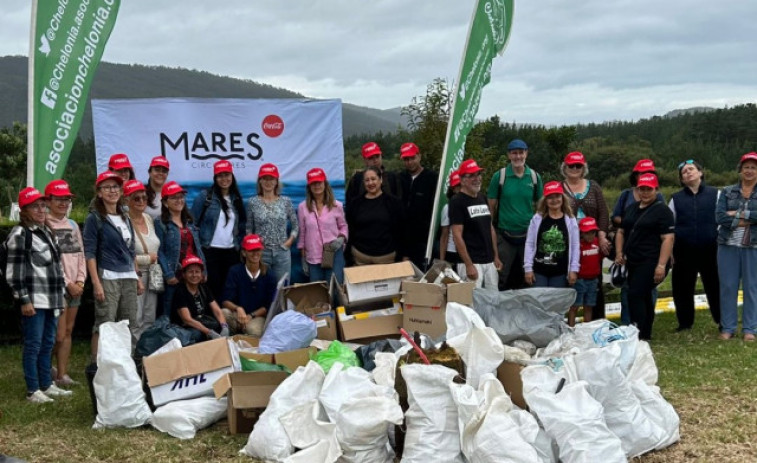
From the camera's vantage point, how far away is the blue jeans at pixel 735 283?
7.26 m

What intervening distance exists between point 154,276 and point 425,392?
2.95 meters

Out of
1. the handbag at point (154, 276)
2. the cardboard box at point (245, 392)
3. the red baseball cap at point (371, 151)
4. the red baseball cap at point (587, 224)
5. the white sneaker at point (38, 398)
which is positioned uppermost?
the red baseball cap at point (371, 151)

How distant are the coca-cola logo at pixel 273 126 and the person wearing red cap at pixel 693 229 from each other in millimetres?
3892

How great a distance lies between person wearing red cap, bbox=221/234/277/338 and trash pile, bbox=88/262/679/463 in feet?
2.78

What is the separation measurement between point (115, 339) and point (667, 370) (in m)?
4.11

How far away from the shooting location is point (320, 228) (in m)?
6.99

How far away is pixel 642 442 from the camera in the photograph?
4.45 m

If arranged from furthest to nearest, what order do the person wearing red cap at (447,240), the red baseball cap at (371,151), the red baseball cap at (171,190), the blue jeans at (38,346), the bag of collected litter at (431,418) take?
1. the red baseball cap at (371,151)
2. the person wearing red cap at (447,240)
3. the red baseball cap at (171,190)
4. the blue jeans at (38,346)
5. the bag of collected litter at (431,418)

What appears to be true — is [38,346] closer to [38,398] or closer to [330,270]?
[38,398]

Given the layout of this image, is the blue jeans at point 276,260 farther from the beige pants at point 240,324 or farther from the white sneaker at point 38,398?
the white sneaker at point 38,398

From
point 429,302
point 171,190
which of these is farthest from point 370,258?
point 171,190

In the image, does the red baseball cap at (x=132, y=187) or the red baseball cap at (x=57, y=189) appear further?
the red baseball cap at (x=132, y=187)

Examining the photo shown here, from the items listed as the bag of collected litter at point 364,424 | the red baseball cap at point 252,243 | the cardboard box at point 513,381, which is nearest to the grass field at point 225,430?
the bag of collected litter at point 364,424

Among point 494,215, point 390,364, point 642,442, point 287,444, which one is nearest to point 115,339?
point 287,444
